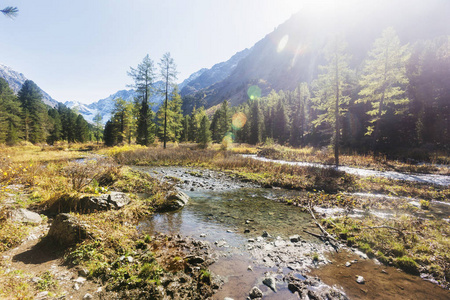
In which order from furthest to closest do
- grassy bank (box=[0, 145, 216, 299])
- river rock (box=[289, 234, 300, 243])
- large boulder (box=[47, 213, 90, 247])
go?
river rock (box=[289, 234, 300, 243]), large boulder (box=[47, 213, 90, 247]), grassy bank (box=[0, 145, 216, 299])

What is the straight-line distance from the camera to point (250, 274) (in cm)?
449

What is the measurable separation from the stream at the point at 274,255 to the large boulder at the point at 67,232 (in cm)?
206

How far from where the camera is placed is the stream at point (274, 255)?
405 cm

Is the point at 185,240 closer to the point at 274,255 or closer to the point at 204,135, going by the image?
the point at 274,255

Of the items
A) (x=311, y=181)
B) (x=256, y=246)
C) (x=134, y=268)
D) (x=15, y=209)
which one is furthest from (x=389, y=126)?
(x=15, y=209)

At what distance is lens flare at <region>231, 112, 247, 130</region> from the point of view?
2924 inches

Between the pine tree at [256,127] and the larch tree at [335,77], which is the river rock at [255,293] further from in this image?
the pine tree at [256,127]

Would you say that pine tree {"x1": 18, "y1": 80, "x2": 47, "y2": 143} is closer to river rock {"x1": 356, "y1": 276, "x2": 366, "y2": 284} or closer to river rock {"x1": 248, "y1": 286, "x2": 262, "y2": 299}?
river rock {"x1": 248, "y1": 286, "x2": 262, "y2": 299}

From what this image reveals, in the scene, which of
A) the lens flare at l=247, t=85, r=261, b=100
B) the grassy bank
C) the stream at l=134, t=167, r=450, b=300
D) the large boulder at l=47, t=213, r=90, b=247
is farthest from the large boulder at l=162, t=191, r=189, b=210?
the lens flare at l=247, t=85, r=261, b=100

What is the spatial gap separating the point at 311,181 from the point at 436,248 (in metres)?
8.90

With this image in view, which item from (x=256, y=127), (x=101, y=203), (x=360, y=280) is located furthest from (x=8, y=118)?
(x=256, y=127)

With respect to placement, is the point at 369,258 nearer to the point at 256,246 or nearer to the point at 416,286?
the point at 416,286

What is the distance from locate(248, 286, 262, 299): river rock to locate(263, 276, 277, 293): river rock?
1.23ft

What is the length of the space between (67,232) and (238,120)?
7571cm
